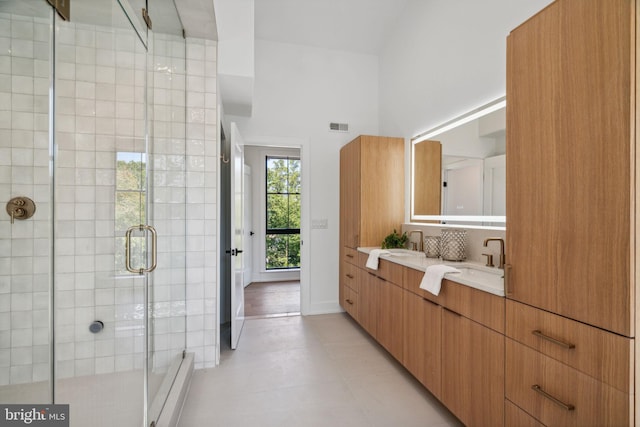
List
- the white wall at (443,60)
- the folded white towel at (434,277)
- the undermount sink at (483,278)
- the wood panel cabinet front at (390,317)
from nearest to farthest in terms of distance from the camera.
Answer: the undermount sink at (483,278)
the folded white towel at (434,277)
the white wall at (443,60)
the wood panel cabinet front at (390,317)

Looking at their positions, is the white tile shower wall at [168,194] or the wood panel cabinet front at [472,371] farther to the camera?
the white tile shower wall at [168,194]

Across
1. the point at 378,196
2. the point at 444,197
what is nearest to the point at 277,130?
the point at 378,196

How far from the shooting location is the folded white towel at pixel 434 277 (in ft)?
5.85

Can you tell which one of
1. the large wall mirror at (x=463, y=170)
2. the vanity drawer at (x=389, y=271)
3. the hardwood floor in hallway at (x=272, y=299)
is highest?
the large wall mirror at (x=463, y=170)

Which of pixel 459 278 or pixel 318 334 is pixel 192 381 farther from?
pixel 459 278

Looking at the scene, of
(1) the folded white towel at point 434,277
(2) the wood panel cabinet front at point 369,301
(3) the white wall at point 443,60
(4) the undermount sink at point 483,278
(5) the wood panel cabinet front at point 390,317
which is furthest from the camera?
(2) the wood panel cabinet front at point 369,301

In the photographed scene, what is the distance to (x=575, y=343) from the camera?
3.56 feet

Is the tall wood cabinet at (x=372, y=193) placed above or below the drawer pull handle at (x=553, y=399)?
above

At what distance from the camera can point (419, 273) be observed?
209 centimetres

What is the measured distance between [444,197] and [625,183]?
187 centimetres

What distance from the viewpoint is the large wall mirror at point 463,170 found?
7.09 feet

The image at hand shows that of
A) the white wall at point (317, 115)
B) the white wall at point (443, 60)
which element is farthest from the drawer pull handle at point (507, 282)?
the white wall at point (317, 115)

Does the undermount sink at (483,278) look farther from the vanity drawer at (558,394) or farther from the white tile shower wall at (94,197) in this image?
the white tile shower wall at (94,197)

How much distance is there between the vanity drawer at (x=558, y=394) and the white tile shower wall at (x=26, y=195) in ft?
6.32
